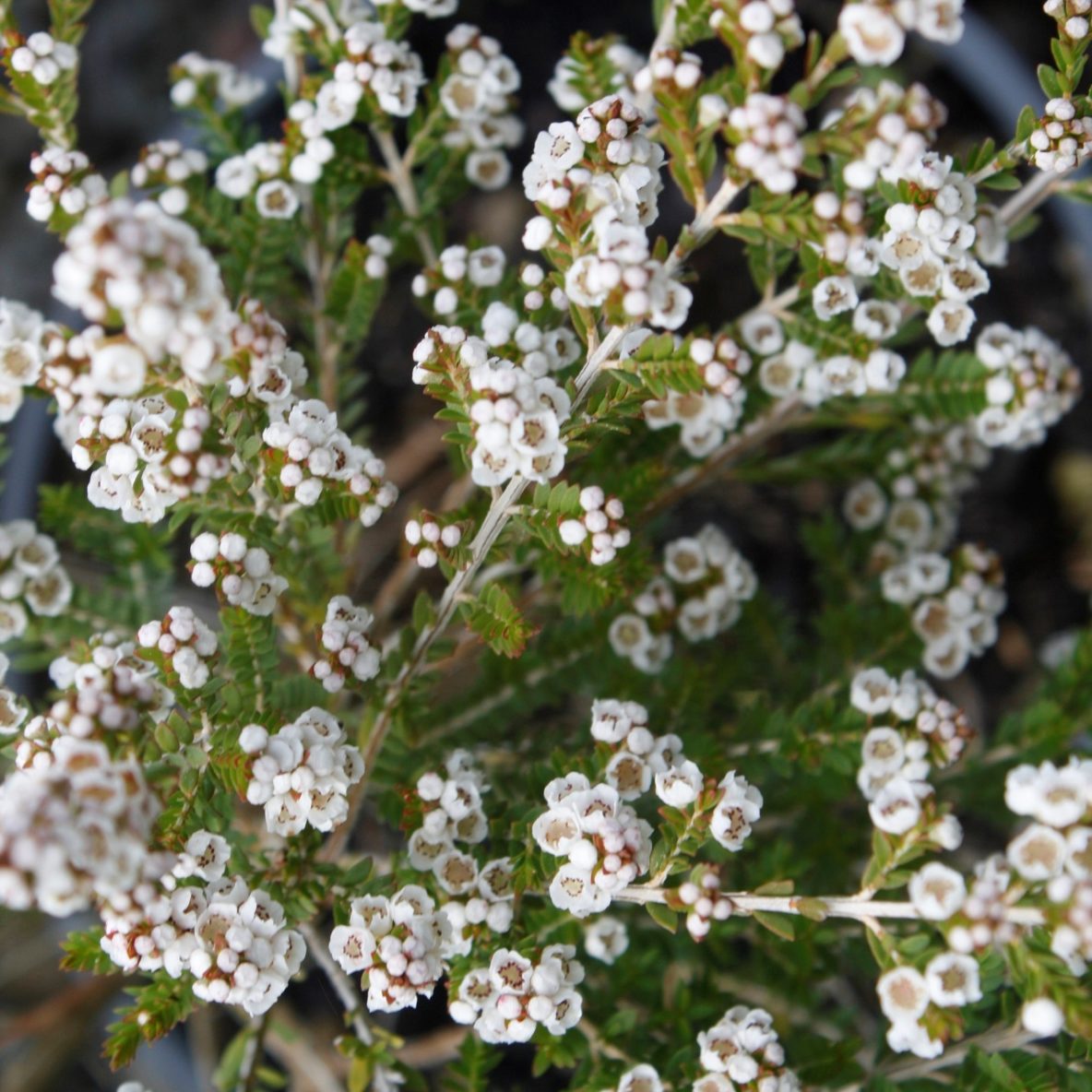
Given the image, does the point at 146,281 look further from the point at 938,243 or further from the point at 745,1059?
the point at 745,1059

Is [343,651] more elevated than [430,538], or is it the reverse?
[430,538]

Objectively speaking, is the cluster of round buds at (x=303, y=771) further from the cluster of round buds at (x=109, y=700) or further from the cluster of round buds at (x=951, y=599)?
the cluster of round buds at (x=951, y=599)

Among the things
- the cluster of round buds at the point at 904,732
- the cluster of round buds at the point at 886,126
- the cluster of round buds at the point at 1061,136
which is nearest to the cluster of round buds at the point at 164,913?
the cluster of round buds at the point at 904,732

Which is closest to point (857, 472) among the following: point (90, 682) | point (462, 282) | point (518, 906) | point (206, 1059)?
point (462, 282)

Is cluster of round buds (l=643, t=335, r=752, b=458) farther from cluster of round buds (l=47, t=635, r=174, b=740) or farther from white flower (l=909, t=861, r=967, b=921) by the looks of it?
cluster of round buds (l=47, t=635, r=174, b=740)

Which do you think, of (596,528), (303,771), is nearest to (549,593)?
(596,528)

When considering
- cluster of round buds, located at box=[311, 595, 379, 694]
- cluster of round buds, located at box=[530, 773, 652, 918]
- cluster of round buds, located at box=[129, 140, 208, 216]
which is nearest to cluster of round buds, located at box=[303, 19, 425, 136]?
cluster of round buds, located at box=[129, 140, 208, 216]
